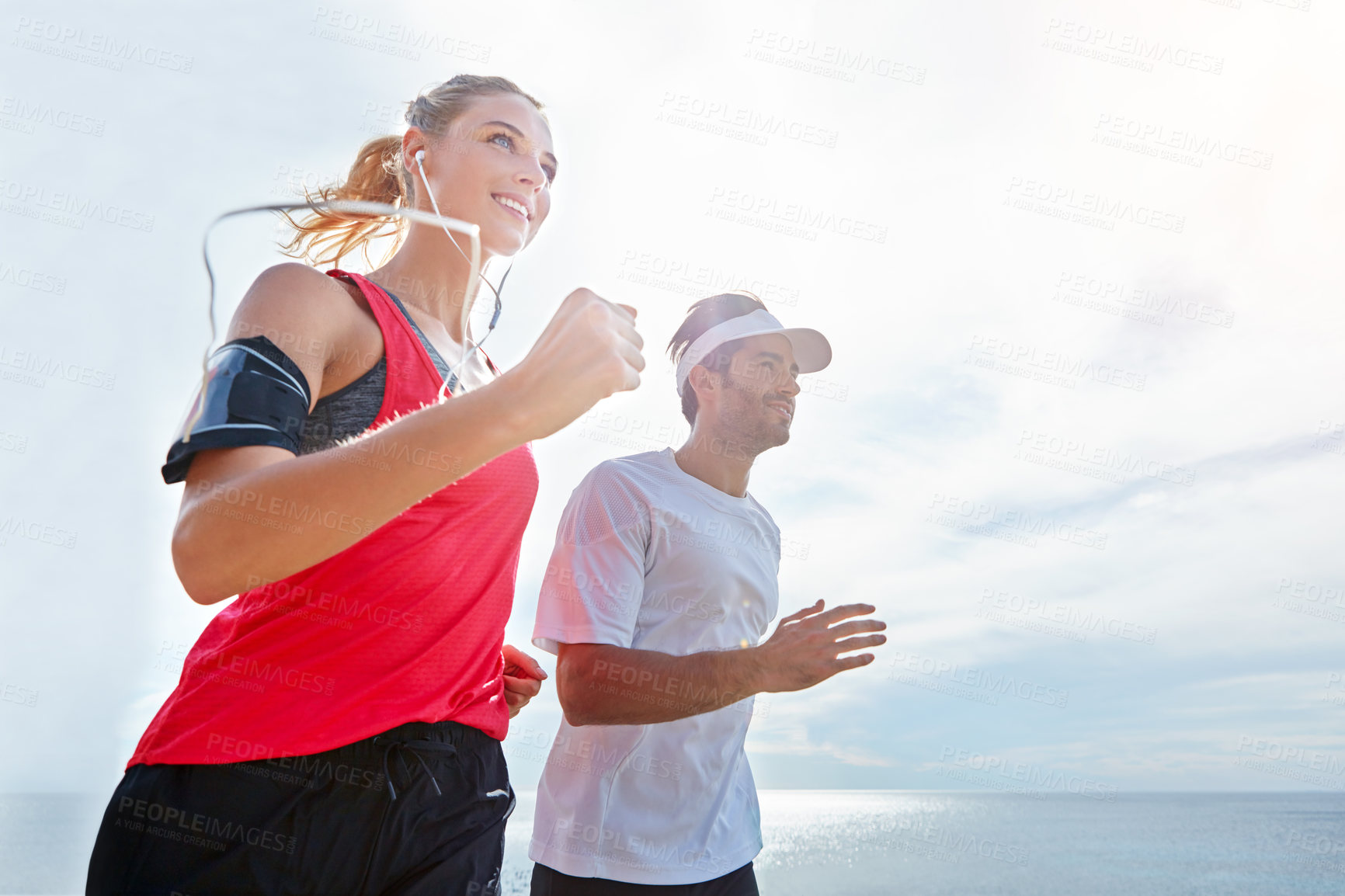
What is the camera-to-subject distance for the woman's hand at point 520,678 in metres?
1.92

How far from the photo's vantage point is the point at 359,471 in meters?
1.02

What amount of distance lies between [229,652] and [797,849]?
9597 cm

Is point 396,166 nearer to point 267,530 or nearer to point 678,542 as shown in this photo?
point 267,530

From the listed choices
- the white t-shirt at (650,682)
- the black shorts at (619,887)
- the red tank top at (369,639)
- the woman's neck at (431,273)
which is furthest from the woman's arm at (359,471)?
the black shorts at (619,887)

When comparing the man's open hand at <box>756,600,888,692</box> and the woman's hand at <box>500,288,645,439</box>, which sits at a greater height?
the woman's hand at <box>500,288,645,439</box>

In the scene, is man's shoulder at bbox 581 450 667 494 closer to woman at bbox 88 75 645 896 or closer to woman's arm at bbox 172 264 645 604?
woman at bbox 88 75 645 896

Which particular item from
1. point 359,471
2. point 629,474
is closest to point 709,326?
point 629,474

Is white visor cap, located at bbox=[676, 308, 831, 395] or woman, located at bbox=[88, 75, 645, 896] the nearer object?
woman, located at bbox=[88, 75, 645, 896]

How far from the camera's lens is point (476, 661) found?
1.60m

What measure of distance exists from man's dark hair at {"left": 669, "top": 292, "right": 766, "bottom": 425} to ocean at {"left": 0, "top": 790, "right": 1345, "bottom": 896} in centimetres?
2303

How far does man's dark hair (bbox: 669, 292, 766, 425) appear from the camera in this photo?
402 centimetres

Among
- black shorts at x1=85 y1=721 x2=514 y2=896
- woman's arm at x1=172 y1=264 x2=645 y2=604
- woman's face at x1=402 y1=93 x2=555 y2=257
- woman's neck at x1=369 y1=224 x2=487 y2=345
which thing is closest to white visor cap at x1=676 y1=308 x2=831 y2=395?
woman's face at x1=402 y1=93 x2=555 y2=257

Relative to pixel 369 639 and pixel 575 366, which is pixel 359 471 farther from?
pixel 369 639

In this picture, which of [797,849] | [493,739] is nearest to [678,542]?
[493,739]
